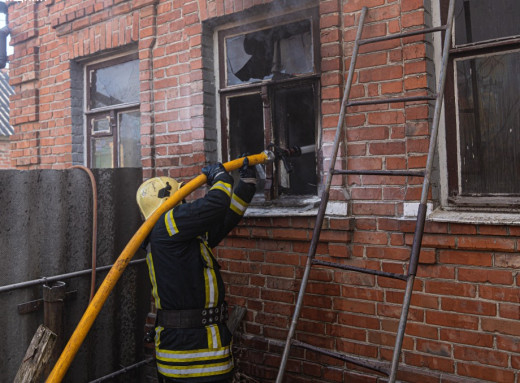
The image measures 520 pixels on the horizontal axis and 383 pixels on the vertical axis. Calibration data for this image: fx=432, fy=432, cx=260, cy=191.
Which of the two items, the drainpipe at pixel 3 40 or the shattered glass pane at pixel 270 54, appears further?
the drainpipe at pixel 3 40

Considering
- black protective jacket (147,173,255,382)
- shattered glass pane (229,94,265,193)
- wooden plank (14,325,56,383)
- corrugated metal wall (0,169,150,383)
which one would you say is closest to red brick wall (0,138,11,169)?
corrugated metal wall (0,169,150,383)

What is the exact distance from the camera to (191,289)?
255 cm

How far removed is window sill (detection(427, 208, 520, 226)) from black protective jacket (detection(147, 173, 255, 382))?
1.23 meters

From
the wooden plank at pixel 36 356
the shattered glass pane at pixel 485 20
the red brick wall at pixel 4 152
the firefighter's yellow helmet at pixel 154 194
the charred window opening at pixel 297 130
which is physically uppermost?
the red brick wall at pixel 4 152

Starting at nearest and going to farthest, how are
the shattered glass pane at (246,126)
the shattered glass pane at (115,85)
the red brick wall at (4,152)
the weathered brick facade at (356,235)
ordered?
the weathered brick facade at (356,235), the shattered glass pane at (246,126), the shattered glass pane at (115,85), the red brick wall at (4,152)

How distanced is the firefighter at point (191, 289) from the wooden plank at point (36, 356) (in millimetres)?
736

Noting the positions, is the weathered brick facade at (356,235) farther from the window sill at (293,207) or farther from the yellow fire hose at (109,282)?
the yellow fire hose at (109,282)

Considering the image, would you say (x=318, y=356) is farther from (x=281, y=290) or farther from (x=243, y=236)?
(x=243, y=236)

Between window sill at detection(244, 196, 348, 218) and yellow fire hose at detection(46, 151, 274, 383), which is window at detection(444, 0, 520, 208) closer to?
window sill at detection(244, 196, 348, 218)

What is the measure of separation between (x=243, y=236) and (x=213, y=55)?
1.54m

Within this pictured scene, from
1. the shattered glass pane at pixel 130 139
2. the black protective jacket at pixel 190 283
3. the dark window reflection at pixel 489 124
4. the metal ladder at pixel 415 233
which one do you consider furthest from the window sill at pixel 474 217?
the shattered glass pane at pixel 130 139

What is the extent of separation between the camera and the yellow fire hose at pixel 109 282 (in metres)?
2.17

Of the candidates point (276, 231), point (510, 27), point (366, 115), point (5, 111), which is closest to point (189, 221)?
point (276, 231)

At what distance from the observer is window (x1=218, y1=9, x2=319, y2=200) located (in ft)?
10.6
